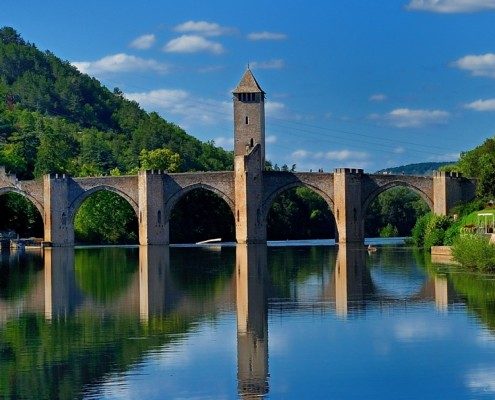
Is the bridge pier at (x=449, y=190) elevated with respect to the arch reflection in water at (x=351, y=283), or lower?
elevated

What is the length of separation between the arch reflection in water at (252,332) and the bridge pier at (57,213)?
27.0 metres

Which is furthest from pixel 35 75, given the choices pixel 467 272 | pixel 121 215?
pixel 467 272

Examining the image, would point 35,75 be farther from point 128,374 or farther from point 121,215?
point 128,374

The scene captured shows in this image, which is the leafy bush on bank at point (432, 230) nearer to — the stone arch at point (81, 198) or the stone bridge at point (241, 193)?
the stone bridge at point (241, 193)

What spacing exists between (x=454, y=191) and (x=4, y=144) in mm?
38878

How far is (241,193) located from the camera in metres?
62.8

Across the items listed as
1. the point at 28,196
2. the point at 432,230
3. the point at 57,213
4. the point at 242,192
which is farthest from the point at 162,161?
the point at 432,230

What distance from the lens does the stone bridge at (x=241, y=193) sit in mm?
62500

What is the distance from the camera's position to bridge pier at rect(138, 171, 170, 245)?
63969 mm

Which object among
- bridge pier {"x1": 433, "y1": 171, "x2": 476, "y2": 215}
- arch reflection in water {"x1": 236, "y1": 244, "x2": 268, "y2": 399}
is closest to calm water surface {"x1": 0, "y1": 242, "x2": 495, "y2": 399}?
arch reflection in water {"x1": 236, "y1": 244, "x2": 268, "y2": 399}

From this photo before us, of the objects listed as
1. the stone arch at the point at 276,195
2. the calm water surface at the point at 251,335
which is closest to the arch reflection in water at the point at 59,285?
the calm water surface at the point at 251,335

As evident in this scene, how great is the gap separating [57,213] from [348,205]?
1645 centimetres

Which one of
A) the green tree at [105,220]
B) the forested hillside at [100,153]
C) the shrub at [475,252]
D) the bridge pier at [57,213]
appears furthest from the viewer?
the forested hillside at [100,153]

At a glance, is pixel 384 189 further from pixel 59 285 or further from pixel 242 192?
pixel 59 285
